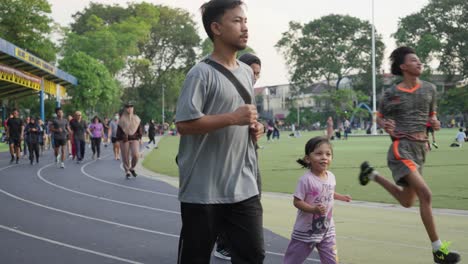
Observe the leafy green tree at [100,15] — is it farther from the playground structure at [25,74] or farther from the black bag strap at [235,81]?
the black bag strap at [235,81]

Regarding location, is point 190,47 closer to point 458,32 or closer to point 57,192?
point 458,32

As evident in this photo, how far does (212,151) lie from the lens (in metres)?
3.20

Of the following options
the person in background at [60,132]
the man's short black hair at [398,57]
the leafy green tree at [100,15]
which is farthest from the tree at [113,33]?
the man's short black hair at [398,57]

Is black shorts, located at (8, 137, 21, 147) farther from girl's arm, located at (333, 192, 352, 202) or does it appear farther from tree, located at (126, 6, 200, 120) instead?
tree, located at (126, 6, 200, 120)

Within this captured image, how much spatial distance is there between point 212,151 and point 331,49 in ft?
253

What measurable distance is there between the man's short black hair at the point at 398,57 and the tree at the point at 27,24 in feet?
163

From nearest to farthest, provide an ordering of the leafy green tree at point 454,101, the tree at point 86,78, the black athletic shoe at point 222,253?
1. the black athletic shoe at point 222,253
2. the tree at point 86,78
3. the leafy green tree at point 454,101

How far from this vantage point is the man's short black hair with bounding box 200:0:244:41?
328 centimetres

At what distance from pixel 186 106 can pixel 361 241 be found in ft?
12.5

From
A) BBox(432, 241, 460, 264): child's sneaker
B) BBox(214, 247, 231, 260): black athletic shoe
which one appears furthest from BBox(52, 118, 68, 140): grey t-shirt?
BBox(432, 241, 460, 264): child's sneaker

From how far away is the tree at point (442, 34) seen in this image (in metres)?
68.2

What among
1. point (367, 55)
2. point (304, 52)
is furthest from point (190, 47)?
point (367, 55)

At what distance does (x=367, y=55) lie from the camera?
7750 centimetres

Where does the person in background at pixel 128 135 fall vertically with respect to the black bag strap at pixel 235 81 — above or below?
below
